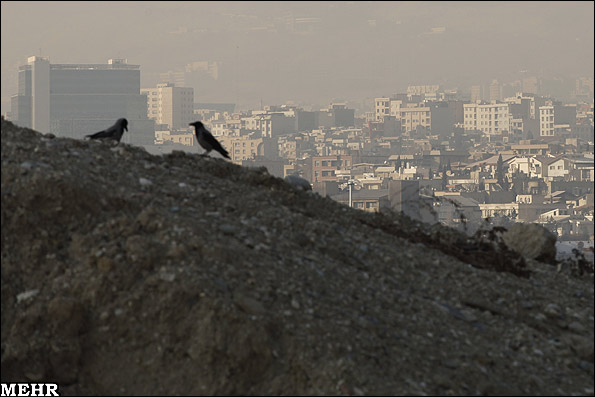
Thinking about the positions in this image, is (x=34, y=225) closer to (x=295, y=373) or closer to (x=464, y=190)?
(x=295, y=373)

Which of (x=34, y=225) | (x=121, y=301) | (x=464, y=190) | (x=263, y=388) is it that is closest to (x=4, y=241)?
(x=34, y=225)

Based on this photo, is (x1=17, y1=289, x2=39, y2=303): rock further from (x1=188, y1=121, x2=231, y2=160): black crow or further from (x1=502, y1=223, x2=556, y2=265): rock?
(x1=502, y1=223, x2=556, y2=265): rock

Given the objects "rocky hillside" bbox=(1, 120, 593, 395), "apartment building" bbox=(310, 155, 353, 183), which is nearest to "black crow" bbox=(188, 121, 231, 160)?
"rocky hillside" bbox=(1, 120, 593, 395)

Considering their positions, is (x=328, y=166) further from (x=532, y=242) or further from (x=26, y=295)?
(x=26, y=295)

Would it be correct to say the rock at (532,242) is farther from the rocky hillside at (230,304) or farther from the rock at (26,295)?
the rock at (26,295)

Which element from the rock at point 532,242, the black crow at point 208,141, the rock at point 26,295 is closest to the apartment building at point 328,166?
the rock at point 532,242
